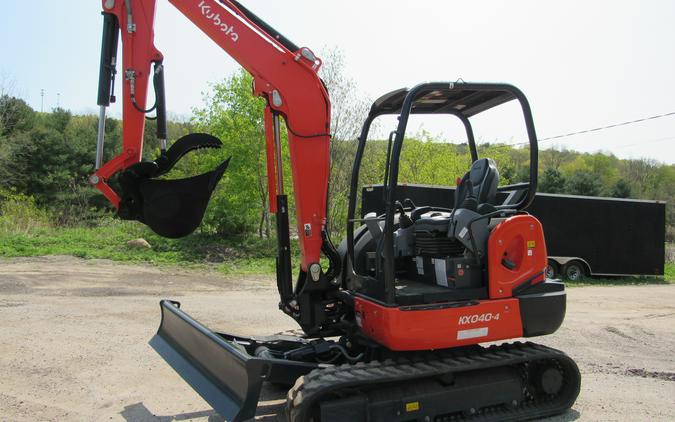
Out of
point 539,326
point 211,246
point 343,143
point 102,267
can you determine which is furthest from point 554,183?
point 539,326

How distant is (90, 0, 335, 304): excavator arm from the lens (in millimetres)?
4387

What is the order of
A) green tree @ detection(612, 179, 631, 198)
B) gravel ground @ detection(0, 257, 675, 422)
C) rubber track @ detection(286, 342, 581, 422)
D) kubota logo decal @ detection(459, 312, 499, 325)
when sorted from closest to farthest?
rubber track @ detection(286, 342, 581, 422), kubota logo decal @ detection(459, 312, 499, 325), gravel ground @ detection(0, 257, 675, 422), green tree @ detection(612, 179, 631, 198)

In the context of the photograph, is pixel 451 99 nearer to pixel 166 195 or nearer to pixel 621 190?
pixel 166 195

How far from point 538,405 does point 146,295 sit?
7.59m

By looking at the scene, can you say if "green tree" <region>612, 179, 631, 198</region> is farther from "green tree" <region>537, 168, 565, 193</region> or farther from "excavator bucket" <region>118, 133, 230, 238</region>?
"excavator bucket" <region>118, 133, 230, 238</region>

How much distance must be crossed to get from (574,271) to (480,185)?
13.7 m

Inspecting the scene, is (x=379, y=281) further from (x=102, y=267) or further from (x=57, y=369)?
(x=102, y=267)

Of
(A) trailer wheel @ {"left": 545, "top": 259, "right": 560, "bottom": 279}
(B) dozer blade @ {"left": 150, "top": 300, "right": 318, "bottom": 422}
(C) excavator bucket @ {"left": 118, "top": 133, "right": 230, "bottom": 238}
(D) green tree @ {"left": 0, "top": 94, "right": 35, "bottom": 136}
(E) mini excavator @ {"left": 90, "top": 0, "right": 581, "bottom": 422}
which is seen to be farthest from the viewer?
(D) green tree @ {"left": 0, "top": 94, "right": 35, "bottom": 136}

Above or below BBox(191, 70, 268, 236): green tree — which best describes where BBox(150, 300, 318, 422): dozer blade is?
below

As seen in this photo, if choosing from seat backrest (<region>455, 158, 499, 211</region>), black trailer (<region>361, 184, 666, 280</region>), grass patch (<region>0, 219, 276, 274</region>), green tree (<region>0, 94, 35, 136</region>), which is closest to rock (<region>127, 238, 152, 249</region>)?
grass patch (<region>0, 219, 276, 274</region>)

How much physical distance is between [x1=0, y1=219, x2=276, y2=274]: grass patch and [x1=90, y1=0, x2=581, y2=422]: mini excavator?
949cm

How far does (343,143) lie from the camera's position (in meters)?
18.9

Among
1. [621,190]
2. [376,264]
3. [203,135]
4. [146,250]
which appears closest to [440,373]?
[376,264]

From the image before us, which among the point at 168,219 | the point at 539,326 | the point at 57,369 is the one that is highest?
the point at 168,219
